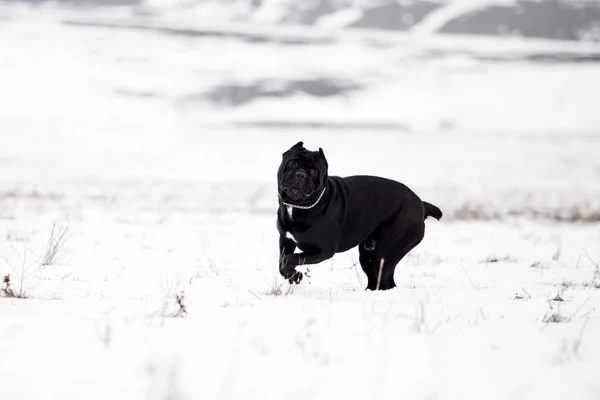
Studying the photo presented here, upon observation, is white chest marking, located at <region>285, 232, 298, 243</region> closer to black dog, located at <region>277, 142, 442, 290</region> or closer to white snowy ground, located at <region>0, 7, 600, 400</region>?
black dog, located at <region>277, 142, 442, 290</region>

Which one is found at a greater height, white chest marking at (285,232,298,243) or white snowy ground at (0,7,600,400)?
white chest marking at (285,232,298,243)

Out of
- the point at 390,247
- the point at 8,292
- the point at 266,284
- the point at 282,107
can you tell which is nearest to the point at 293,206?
the point at 266,284

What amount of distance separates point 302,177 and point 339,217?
0.58 m

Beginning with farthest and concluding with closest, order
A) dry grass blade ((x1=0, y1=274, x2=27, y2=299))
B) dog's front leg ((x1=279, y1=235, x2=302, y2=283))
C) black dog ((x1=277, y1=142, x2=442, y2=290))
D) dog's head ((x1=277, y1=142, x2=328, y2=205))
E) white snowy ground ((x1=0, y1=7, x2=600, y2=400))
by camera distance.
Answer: dog's front leg ((x1=279, y1=235, x2=302, y2=283))
black dog ((x1=277, y1=142, x2=442, y2=290))
dog's head ((x1=277, y1=142, x2=328, y2=205))
dry grass blade ((x1=0, y1=274, x2=27, y2=299))
white snowy ground ((x1=0, y1=7, x2=600, y2=400))

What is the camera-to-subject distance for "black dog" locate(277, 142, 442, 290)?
4.81 m

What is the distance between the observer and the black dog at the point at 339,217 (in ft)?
15.8

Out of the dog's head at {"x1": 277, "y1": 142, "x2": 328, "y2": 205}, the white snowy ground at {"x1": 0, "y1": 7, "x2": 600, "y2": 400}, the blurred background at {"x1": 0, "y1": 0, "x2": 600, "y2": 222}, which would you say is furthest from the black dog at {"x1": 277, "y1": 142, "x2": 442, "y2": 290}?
the blurred background at {"x1": 0, "y1": 0, "x2": 600, "y2": 222}

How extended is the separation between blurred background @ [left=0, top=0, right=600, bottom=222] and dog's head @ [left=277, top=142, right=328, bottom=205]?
235 inches

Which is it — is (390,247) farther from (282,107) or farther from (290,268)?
(282,107)

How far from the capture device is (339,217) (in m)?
5.04

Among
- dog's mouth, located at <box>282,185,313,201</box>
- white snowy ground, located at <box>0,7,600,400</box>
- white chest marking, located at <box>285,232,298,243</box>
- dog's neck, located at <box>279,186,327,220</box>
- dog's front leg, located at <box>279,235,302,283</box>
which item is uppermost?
dog's mouth, located at <box>282,185,313,201</box>

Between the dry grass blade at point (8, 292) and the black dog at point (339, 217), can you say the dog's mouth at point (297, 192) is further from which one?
the dry grass blade at point (8, 292)

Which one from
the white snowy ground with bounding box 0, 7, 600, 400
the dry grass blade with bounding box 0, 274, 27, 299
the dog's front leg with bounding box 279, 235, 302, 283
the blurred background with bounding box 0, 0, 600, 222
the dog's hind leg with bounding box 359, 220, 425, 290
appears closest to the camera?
the white snowy ground with bounding box 0, 7, 600, 400

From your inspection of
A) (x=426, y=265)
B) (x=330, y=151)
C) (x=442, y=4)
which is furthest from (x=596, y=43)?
(x=426, y=265)
